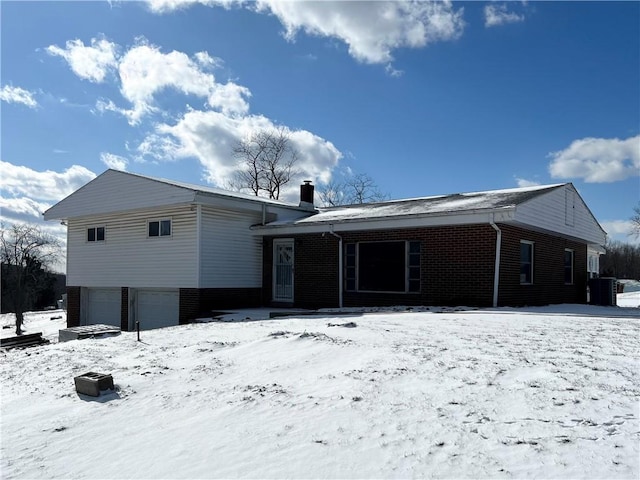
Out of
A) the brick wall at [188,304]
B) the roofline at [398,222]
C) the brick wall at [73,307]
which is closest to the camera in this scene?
the roofline at [398,222]

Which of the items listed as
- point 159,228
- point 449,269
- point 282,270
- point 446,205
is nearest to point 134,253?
point 159,228

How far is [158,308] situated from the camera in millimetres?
17719

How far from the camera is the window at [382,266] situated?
14.2m

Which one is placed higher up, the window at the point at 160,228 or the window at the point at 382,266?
the window at the point at 160,228

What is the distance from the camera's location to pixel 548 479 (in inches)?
138

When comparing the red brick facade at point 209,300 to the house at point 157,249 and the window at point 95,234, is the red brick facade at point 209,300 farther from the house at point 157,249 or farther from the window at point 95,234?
the window at point 95,234

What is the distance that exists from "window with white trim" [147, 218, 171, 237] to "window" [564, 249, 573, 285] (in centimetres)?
1311

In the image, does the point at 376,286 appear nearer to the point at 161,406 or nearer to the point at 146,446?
the point at 161,406

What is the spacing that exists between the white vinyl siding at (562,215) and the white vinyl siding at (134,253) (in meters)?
9.49

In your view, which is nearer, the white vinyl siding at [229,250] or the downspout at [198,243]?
the downspout at [198,243]

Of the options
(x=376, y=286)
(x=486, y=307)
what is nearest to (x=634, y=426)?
(x=486, y=307)

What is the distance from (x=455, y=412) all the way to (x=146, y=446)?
108 inches

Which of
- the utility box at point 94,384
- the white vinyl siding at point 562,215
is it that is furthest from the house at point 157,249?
the utility box at point 94,384

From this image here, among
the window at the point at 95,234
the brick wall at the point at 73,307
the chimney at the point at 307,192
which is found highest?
the chimney at the point at 307,192
